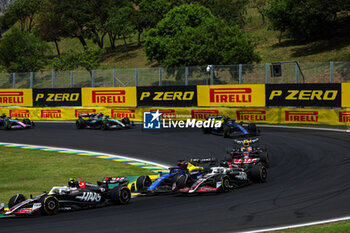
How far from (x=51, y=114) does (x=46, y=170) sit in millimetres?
17512

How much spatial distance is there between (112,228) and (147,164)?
872cm

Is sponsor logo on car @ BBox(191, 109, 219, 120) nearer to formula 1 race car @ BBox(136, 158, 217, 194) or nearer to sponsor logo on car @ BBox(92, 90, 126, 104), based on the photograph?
sponsor logo on car @ BBox(92, 90, 126, 104)

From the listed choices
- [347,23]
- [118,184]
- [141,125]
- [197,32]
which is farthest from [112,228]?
[347,23]

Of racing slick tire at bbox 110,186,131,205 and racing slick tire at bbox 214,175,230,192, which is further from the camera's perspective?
racing slick tire at bbox 214,175,230,192

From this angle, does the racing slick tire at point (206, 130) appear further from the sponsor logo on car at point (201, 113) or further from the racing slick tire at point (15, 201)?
the racing slick tire at point (15, 201)

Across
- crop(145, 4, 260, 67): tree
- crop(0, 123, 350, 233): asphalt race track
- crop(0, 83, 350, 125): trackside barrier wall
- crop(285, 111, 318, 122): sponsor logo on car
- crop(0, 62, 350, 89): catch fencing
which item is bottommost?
crop(0, 123, 350, 233): asphalt race track

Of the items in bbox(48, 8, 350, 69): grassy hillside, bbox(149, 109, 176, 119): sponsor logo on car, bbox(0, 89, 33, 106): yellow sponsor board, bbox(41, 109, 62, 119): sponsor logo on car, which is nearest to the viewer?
bbox(149, 109, 176, 119): sponsor logo on car

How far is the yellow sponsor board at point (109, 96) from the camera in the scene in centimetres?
3231

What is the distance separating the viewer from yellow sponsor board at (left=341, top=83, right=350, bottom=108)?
83.3ft

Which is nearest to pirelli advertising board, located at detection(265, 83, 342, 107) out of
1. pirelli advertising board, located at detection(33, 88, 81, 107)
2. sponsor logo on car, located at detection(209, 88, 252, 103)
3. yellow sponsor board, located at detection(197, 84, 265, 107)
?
yellow sponsor board, located at detection(197, 84, 265, 107)

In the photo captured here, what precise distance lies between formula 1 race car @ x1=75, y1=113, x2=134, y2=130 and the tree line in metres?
17.8

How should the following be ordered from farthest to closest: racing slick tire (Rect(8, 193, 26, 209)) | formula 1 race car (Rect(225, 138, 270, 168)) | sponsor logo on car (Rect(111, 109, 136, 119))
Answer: sponsor logo on car (Rect(111, 109, 136, 119)), formula 1 race car (Rect(225, 138, 270, 168)), racing slick tire (Rect(8, 193, 26, 209))

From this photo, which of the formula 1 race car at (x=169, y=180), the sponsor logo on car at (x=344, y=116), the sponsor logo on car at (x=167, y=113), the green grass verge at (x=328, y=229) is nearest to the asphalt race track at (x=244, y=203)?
the formula 1 race car at (x=169, y=180)

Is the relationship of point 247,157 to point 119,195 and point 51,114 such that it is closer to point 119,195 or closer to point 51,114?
point 119,195
